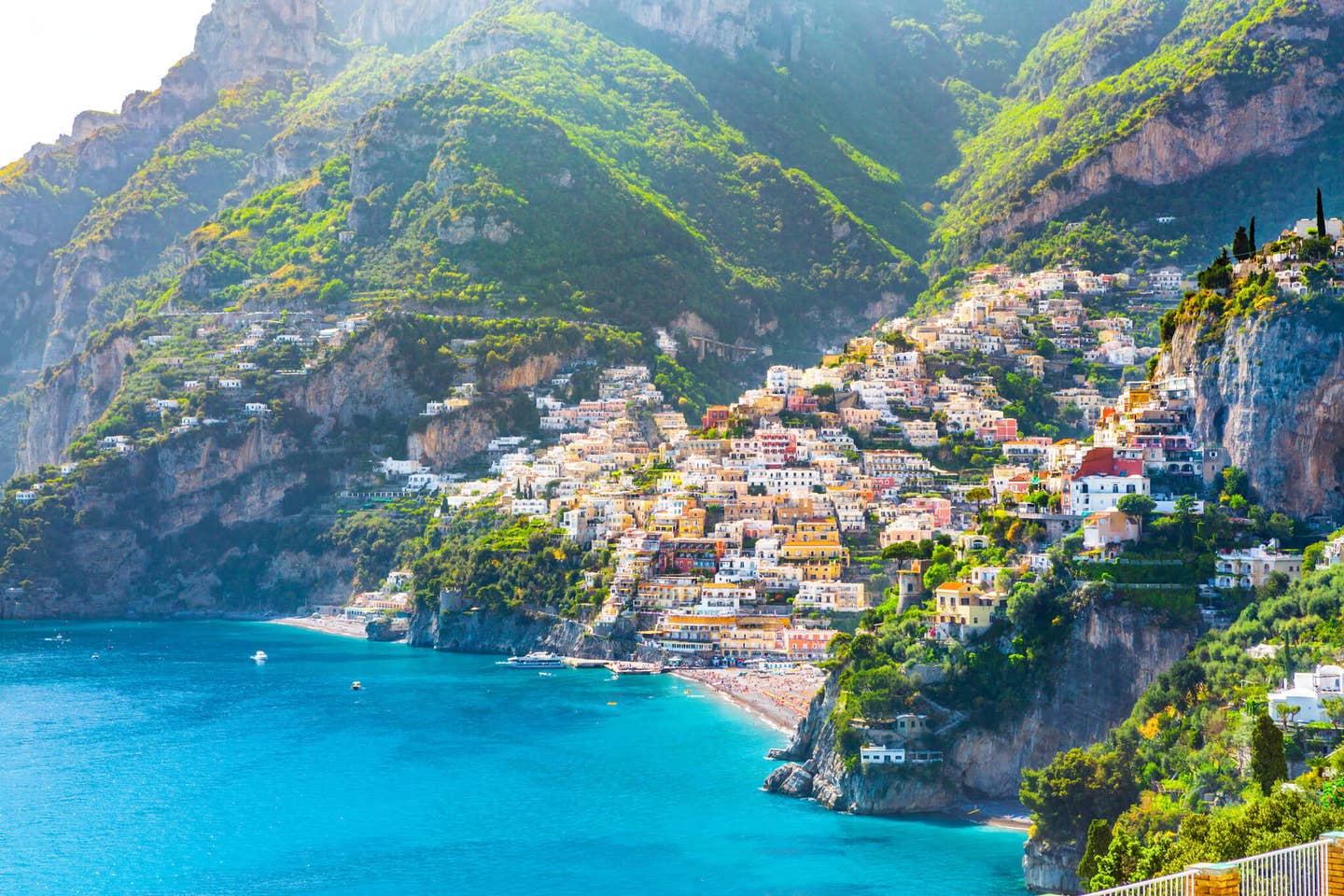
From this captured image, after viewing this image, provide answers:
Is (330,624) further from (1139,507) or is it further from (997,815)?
(997,815)

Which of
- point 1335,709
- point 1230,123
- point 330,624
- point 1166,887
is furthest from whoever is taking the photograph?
point 1230,123

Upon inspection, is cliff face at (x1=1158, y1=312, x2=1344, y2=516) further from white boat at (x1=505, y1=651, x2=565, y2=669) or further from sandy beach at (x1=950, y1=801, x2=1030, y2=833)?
white boat at (x1=505, y1=651, x2=565, y2=669)

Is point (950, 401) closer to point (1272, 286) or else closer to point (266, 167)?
point (1272, 286)

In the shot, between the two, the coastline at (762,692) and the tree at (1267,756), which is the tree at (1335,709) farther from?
the coastline at (762,692)

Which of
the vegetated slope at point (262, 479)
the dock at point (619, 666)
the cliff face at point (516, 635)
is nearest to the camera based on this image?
the dock at point (619, 666)

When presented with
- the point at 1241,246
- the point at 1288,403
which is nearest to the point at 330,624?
the point at 1241,246

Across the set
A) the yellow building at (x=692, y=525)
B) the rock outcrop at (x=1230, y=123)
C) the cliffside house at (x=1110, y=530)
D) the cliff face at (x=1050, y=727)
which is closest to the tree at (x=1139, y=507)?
the cliffside house at (x=1110, y=530)

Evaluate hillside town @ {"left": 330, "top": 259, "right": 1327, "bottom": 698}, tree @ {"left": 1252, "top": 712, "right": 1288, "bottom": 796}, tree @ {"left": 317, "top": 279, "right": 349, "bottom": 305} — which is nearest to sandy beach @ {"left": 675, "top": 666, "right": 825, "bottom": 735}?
hillside town @ {"left": 330, "top": 259, "right": 1327, "bottom": 698}
